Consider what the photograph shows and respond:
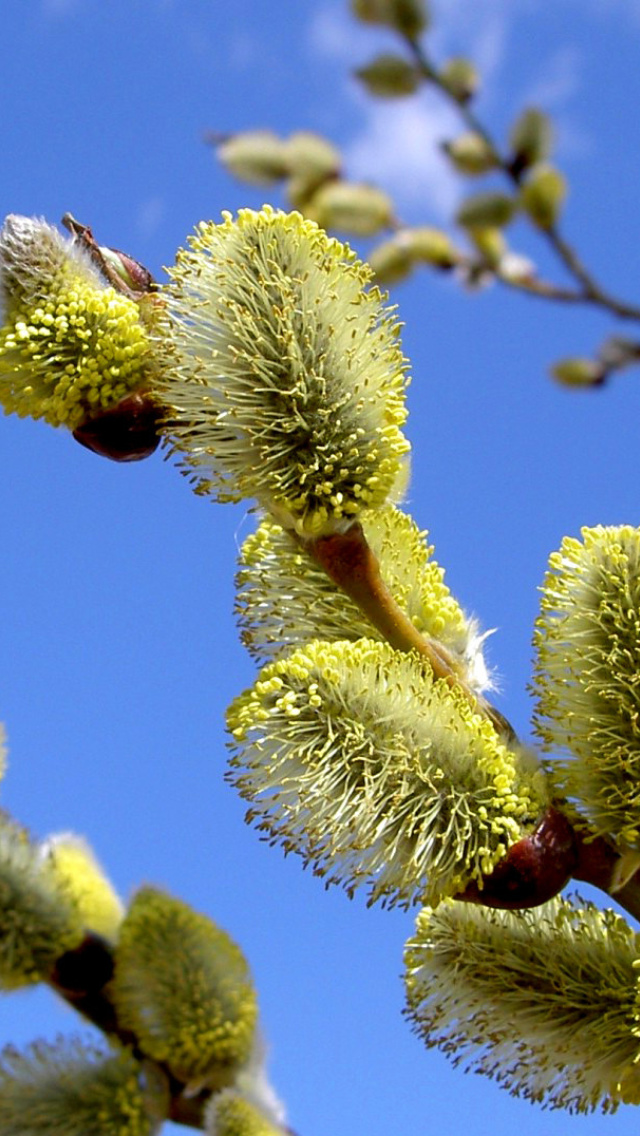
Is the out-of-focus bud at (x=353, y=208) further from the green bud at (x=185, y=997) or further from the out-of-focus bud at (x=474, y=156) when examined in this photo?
the green bud at (x=185, y=997)

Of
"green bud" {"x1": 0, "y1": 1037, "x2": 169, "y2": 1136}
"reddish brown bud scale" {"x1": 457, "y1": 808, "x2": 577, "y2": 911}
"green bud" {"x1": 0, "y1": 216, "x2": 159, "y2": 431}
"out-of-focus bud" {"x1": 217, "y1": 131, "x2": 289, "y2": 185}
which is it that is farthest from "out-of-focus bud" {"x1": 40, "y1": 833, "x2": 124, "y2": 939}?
"out-of-focus bud" {"x1": 217, "y1": 131, "x2": 289, "y2": 185}

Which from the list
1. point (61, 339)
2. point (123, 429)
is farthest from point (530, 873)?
point (61, 339)

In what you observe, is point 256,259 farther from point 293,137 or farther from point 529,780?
point 293,137

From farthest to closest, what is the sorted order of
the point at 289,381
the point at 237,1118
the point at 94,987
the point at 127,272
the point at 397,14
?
1. the point at 127,272
2. the point at 94,987
3. the point at 289,381
4. the point at 237,1118
5. the point at 397,14

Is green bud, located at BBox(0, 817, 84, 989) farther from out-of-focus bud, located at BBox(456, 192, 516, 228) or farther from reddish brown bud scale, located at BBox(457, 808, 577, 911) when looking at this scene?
out-of-focus bud, located at BBox(456, 192, 516, 228)

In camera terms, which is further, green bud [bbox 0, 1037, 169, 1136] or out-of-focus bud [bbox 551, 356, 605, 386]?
green bud [bbox 0, 1037, 169, 1136]

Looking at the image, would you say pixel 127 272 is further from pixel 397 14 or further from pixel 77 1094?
pixel 397 14
